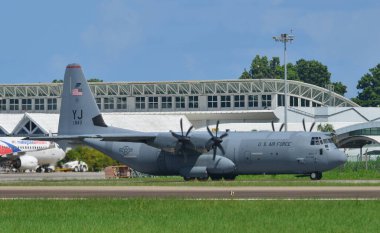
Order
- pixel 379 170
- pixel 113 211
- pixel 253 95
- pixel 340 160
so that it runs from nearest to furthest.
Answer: pixel 113 211 < pixel 340 160 < pixel 379 170 < pixel 253 95

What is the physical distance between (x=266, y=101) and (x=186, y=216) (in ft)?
488

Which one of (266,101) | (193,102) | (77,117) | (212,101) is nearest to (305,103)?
(266,101)

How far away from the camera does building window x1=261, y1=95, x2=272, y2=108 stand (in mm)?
182575

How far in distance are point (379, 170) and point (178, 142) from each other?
24206 millimetres

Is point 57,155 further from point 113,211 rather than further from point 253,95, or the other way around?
point 113,211

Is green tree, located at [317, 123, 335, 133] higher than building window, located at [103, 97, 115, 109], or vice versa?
building window, located at [103, 97, 115, 109]

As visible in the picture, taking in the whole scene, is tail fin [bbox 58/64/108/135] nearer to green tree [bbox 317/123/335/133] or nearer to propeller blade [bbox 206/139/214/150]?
propeller blade [bbox 206/139/214/150]

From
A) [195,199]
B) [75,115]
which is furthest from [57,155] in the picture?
[195,199]

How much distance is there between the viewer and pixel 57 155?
132625mm

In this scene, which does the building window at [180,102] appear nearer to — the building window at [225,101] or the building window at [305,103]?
the building window at [225,101]

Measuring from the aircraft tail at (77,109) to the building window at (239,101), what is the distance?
341ft

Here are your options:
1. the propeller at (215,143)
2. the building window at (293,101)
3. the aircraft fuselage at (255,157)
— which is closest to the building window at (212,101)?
the building window at (293,101)

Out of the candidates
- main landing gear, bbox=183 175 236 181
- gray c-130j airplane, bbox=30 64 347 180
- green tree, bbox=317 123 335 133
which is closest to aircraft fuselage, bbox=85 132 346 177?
gray c-130j airplane, bbox=30 64 347 180

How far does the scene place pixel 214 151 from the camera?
7431 cm
